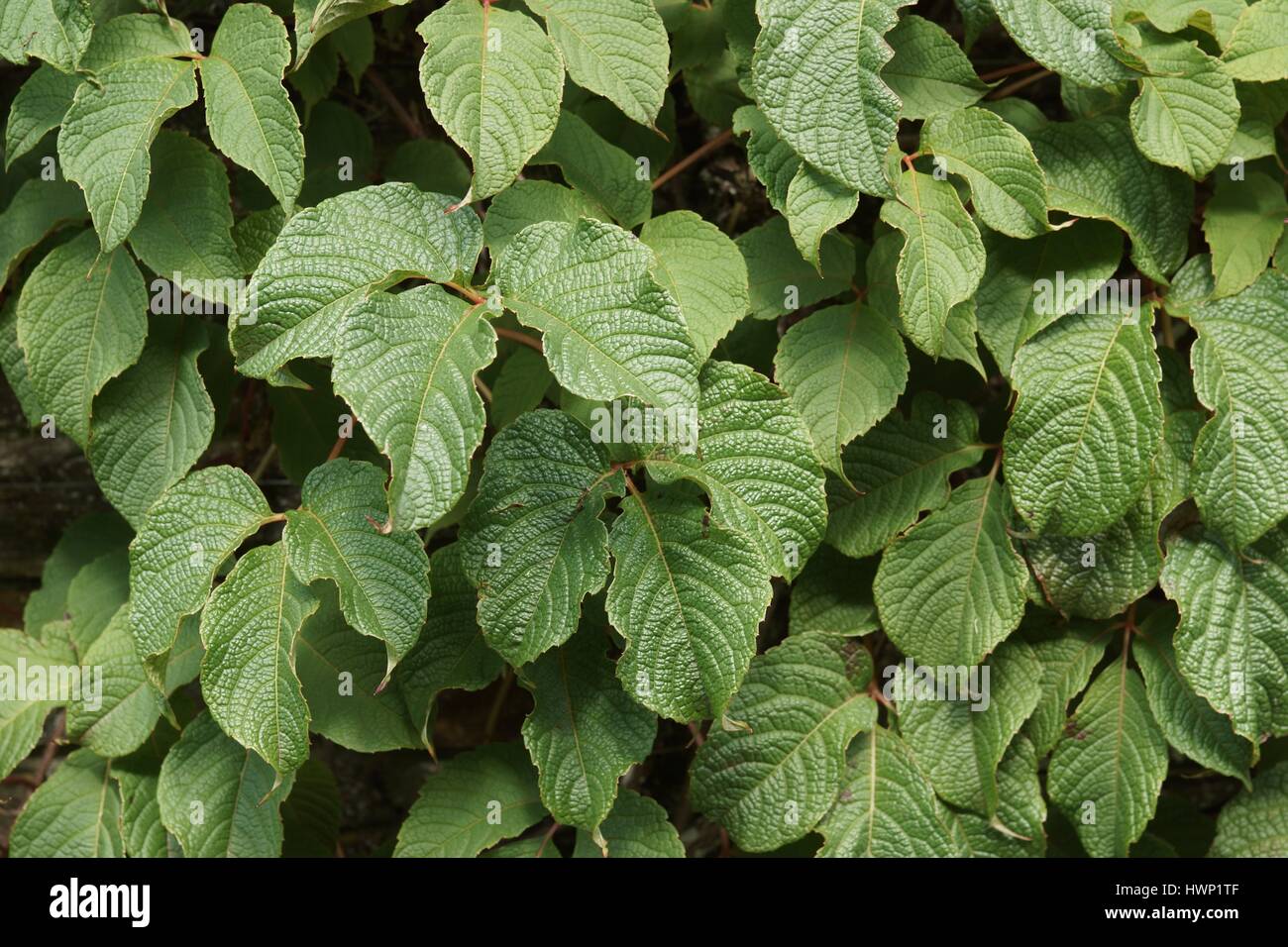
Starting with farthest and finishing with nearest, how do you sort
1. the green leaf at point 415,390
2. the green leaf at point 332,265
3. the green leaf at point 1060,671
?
the green leaf at point 1060,671
the green leaf at point 332,265
the green leaf at point 415,390

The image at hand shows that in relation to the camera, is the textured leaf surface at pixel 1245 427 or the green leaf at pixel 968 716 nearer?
the textured leaf surface at pixel 1245 427

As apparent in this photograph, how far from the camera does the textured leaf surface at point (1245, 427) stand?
1.33 meters

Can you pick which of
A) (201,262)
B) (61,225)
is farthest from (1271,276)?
(61,225)

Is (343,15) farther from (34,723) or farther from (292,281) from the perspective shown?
(34,723)

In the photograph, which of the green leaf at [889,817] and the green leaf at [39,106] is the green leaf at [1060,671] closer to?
the green leaf at [889,817]

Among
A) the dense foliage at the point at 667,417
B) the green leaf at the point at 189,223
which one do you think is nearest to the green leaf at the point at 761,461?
the dense foliage at the point at 667,417

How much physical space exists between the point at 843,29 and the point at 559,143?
36 cm

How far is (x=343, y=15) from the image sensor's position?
1235 mm

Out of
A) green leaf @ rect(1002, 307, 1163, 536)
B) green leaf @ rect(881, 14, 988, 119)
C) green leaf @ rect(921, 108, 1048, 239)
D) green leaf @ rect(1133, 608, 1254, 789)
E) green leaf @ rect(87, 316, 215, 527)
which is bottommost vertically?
green leaf @ rect(1133, 608, 1254, 789)

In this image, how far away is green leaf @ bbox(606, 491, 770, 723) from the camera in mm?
1229

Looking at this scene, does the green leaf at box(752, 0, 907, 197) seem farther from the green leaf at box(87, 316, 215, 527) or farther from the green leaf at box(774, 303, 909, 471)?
the green leaf at box(87, 316, 215, 527)

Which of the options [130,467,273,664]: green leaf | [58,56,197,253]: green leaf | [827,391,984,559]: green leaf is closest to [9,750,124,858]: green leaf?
[130,467,273,664]: green leaf

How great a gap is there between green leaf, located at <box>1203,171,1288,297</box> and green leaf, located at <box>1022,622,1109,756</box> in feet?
1.55

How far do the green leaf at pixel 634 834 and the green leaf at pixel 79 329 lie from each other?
0.83 m
